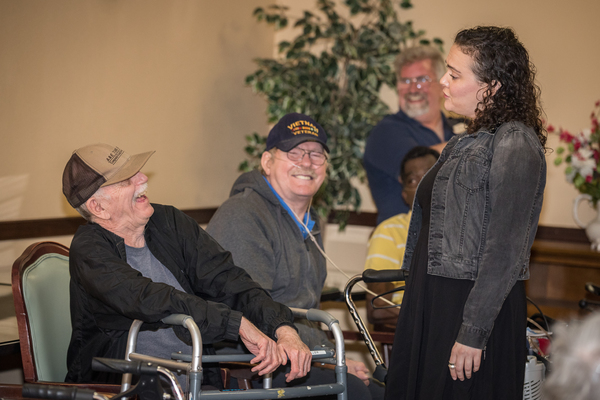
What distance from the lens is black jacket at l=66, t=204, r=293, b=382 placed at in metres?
1.46

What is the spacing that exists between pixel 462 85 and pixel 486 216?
0.34 metres

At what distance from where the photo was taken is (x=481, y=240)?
140 centimetres

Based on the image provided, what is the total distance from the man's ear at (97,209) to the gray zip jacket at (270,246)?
403mm

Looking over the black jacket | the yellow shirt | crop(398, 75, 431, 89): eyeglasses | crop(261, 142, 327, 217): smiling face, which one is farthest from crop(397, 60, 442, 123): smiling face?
the black jacket

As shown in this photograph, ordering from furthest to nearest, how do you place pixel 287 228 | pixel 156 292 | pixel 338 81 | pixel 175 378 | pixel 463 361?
pixel 338 81, pixel 287 228, pixel 156 292, pixel 463 361, pixel 175 378

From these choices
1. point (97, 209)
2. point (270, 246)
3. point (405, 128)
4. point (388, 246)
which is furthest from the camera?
point (405, 128)

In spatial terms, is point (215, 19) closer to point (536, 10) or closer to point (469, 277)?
point (536, 10)

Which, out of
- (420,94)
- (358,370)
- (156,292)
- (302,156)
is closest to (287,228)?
(302,156)

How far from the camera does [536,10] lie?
3811mm

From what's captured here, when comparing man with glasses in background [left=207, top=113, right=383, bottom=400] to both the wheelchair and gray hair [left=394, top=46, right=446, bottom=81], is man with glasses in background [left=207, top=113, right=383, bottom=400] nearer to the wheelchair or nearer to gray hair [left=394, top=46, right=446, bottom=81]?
the wheelchair

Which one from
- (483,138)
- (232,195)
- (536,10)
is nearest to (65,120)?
(232,195)

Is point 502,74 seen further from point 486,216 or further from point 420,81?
point 420,81

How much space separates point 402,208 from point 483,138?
59.7 inches

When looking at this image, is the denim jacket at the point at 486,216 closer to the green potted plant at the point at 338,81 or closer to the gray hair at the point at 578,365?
the gray hair at the point at 578,365
